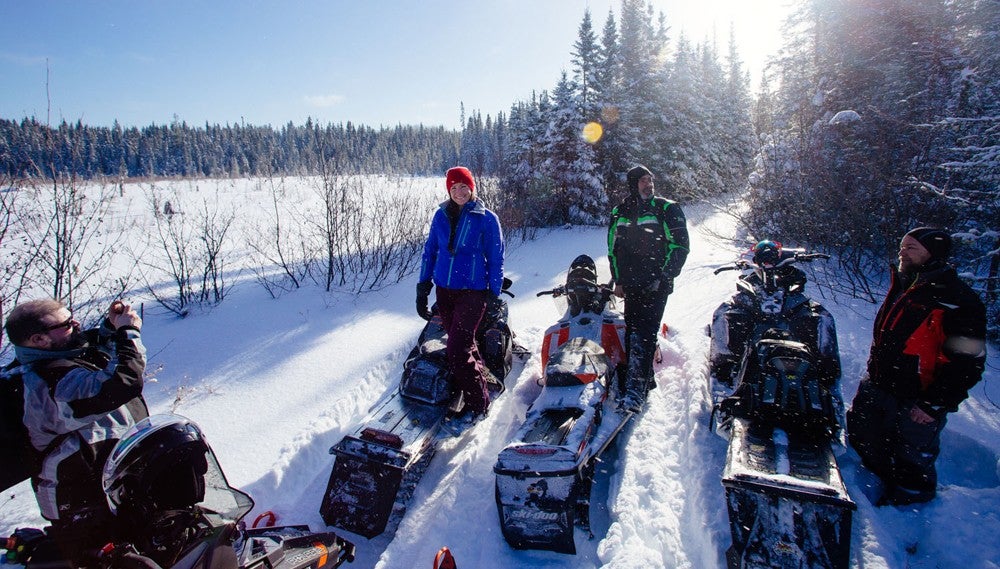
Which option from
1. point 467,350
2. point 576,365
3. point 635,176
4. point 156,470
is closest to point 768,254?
point 635,176

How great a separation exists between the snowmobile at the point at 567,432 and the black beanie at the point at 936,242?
2.18m

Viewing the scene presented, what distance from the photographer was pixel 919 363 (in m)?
2.80

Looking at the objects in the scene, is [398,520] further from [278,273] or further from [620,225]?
[278,273]

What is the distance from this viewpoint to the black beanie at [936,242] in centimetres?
280

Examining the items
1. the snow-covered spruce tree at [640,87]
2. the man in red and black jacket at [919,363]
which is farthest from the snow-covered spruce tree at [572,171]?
the man in red and black jacket at [919,363]

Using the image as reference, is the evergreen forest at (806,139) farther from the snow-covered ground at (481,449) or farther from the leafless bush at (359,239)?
the snow-covered ground at (481,449)

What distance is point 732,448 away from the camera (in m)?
→ 2.79

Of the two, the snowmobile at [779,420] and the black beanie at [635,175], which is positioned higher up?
the black beanie at [635,175]

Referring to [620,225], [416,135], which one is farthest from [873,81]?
[416,135]

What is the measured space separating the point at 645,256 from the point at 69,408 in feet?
13.3

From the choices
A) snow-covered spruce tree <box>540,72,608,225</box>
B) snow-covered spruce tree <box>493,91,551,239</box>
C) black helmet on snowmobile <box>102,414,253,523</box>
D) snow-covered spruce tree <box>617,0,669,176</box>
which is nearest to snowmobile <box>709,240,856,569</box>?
black helmet on snowmobile <box>102,414,253,523</box>

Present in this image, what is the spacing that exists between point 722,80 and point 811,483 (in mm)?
36581

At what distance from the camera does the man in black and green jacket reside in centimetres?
425

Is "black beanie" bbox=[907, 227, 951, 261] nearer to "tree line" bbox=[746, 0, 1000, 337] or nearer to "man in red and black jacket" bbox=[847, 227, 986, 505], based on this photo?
"man in red and black jacket" bbox=[847, 227, 986, 505]
